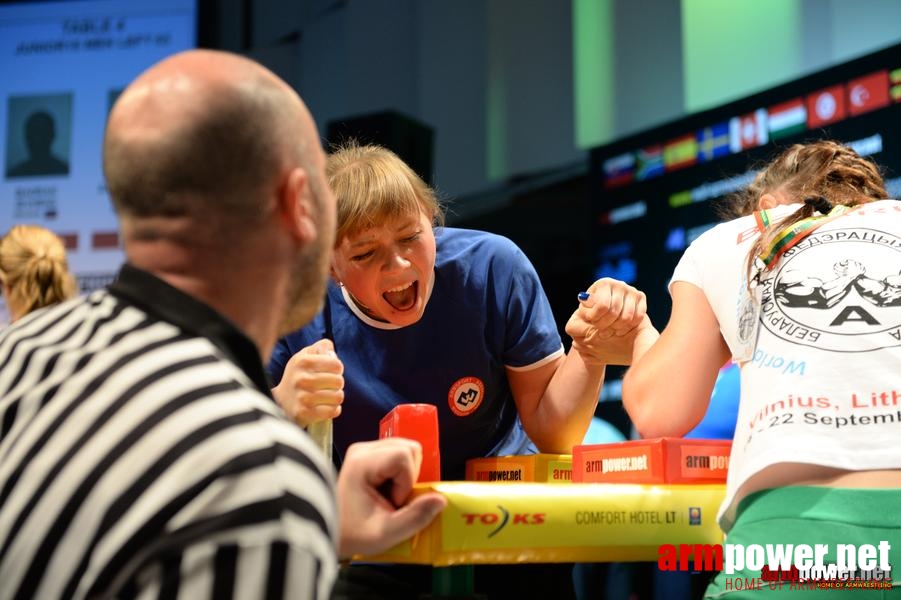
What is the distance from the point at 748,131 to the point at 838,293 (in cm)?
290

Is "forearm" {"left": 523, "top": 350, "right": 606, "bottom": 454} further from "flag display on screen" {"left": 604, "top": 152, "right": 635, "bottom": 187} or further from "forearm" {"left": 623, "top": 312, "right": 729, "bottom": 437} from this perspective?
"flag display on screen" {"left": 604, "top": 152, "right": 635, "bottom": 187}

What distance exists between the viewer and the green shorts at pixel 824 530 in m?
1.27

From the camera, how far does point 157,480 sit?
0.81 metres

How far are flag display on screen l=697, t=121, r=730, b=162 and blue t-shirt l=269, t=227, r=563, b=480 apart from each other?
2.32 meters

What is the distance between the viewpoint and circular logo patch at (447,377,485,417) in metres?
2.14

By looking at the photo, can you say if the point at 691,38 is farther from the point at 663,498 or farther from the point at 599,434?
the point at 663,498

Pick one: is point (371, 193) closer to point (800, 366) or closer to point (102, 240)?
point (800, 366)

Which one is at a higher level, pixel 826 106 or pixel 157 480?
pixel 826 106

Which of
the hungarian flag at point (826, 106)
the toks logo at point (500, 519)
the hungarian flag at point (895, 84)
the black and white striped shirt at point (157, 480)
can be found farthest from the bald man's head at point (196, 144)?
the hungarian flag at point (826, 106)

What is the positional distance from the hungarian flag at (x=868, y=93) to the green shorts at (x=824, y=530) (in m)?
2.75

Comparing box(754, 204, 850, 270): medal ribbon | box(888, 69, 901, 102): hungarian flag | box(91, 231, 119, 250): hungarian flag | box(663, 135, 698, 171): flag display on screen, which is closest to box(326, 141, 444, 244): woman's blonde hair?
box(754, 204, 850, 270): medal ribbon

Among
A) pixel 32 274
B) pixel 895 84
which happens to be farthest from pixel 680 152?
pixel 32 274

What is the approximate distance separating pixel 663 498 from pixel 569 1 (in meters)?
4.39

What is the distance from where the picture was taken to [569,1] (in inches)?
211
